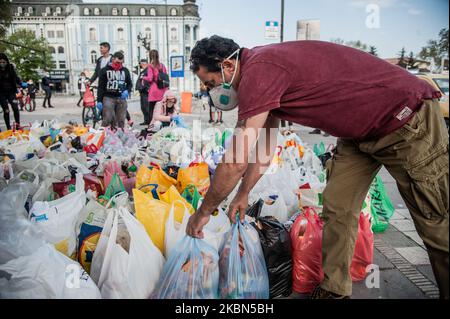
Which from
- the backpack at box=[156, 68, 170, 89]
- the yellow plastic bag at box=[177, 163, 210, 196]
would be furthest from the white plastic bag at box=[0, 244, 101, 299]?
the backpack at box=[156, 68, 170, 89]

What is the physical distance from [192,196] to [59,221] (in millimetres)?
877

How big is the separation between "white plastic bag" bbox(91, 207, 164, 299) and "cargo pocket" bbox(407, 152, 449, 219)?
49.3 inches

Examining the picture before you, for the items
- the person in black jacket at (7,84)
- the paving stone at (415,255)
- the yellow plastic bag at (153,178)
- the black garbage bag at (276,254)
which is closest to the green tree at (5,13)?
the yellow plastic bag at (153,178)

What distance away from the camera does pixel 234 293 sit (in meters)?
1.80

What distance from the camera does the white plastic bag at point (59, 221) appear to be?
79.8 inches

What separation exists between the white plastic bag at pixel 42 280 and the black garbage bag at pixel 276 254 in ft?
3.01

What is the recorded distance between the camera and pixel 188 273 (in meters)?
1.71

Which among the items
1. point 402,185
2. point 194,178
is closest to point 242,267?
point 402,185

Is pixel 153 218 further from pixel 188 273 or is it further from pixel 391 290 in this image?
pixel 391 290

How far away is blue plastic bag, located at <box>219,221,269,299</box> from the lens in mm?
1817

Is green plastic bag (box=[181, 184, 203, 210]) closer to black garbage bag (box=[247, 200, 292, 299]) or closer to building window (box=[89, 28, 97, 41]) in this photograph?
black garbage bag (box=[247, 200, 292, 299])
